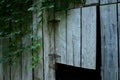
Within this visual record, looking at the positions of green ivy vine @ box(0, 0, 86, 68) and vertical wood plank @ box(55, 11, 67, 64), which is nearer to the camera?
vertical wood plank @ box(55, 11, 67, 64)

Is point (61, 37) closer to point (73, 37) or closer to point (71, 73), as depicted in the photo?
point (73, 37)

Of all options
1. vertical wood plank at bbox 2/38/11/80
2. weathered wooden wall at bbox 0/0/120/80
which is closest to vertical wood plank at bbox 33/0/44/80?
weathered wooden wall at bbox 0/0/120/80

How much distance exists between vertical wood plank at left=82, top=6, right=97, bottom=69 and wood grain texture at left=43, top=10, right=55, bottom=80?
0.43m

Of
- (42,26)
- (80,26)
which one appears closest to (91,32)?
(80,26)

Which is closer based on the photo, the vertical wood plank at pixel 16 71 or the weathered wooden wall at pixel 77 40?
the weathered wooden wall at pixel 77 40

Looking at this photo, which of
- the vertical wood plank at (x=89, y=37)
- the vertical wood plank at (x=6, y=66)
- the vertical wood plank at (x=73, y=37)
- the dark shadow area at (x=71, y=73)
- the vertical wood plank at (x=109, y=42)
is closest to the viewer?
the vertical wood plank at (x=109, y=42)

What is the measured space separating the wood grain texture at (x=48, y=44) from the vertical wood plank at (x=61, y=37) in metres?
0.07

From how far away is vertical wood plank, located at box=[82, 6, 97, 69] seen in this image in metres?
1.95

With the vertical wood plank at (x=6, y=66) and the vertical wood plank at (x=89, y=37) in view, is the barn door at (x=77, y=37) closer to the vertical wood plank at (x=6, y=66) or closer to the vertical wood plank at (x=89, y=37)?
the vertical wood plank at (x=89, y=37)

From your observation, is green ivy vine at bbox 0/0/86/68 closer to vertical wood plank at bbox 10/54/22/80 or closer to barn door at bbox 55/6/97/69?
vertical wood plank at bbox 10/54/22/80

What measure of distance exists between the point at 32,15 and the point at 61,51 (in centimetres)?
55

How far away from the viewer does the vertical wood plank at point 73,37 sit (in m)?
2.08

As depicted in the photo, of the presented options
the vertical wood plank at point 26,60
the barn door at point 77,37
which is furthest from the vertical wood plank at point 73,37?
the vertical wood plank at point 26,60

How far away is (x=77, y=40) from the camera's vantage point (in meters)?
2.09
